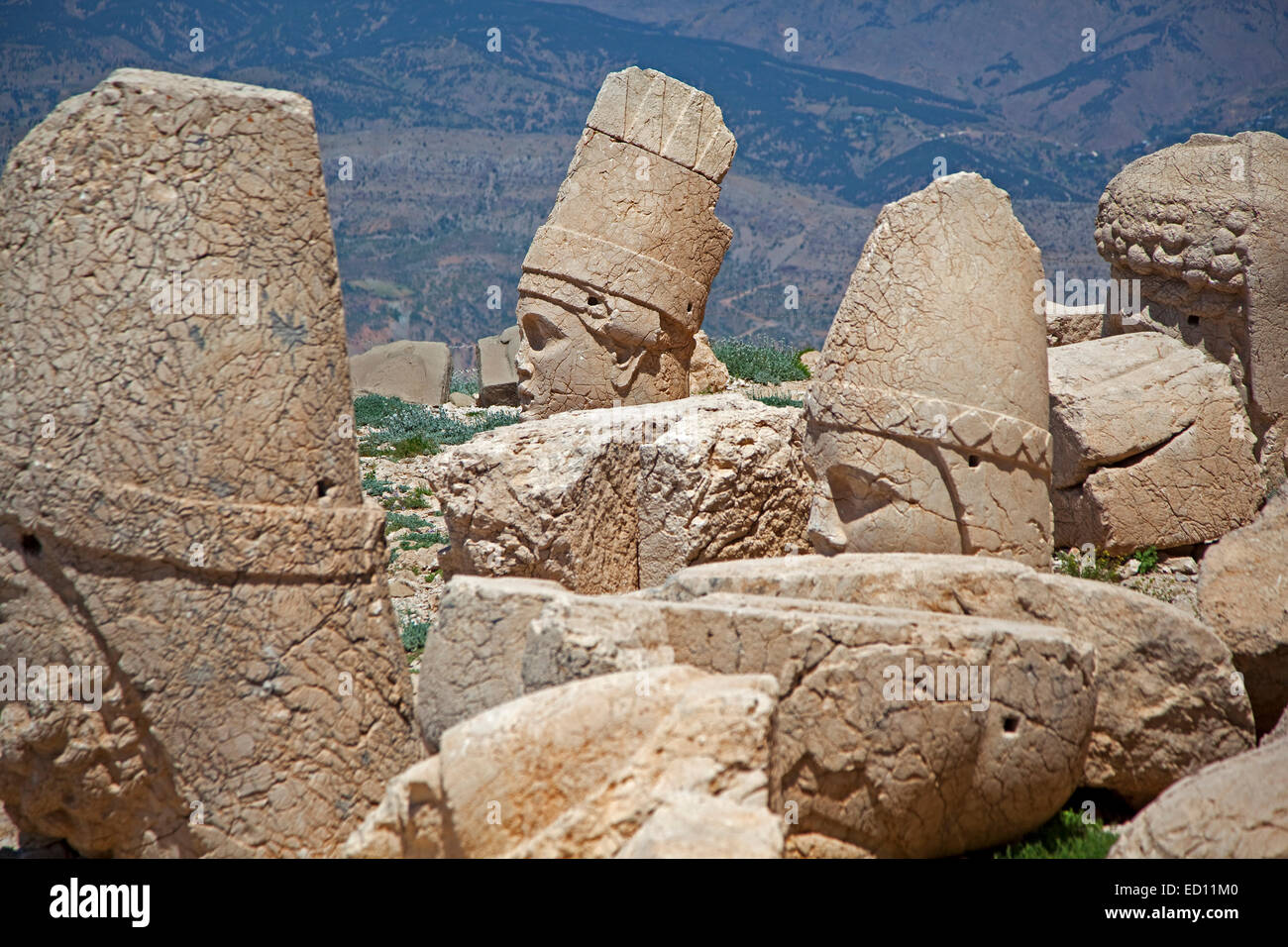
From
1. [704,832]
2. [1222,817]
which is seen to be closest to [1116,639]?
[1222,817]

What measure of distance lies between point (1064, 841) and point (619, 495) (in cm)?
241

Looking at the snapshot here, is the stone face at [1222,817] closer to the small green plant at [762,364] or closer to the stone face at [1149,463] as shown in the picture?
the stone face at [1149,463]

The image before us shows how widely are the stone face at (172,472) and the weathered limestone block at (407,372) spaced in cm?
904

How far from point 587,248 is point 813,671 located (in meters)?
4.82

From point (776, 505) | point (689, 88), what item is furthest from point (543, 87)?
point (776, 505)

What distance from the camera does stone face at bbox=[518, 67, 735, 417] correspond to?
7402mm

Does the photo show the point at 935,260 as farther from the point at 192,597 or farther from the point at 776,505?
the point at 192,597

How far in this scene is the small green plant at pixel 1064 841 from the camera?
342cm

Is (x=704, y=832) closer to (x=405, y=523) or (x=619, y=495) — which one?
(x=619, y=495)

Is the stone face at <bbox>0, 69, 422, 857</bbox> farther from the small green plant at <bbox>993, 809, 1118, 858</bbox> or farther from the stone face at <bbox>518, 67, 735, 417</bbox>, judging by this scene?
the stone face at <bbox>518, 67, 735, 417</bbox>

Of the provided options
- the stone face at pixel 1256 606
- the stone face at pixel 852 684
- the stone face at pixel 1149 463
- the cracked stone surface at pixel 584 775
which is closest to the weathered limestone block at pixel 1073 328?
the stone face at pixel 1149 463

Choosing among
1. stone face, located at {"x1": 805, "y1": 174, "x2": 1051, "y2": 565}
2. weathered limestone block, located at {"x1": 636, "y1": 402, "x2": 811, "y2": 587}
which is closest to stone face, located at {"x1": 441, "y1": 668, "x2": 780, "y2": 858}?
stone face, located at {"x1": 805, "y1": 174, "x2": 1051, "y2": 565}

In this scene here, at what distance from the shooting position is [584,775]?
8.59 ft

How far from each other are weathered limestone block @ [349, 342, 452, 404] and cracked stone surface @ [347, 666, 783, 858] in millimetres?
9766
